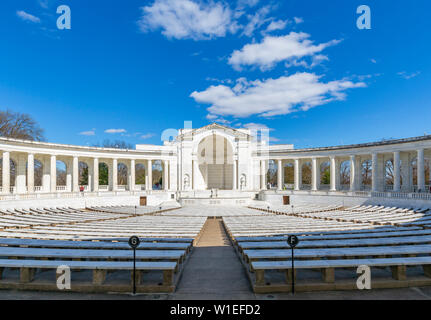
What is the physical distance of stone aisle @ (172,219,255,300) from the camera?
744 centimetres

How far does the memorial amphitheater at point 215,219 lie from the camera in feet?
25.8

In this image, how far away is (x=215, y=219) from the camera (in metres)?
26.7

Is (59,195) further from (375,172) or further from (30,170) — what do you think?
(375,172)

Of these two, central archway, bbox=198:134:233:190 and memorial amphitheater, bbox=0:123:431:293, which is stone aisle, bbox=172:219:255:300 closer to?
memorial amphitheater, bbox=0:123:431:293

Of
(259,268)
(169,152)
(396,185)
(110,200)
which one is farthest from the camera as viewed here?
(169,152)

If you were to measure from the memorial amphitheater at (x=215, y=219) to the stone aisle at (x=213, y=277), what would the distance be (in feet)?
0.25

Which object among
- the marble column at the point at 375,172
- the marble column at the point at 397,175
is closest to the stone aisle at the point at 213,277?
the marble column at the point at 397,175

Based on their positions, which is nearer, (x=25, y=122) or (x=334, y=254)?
(x=334, y=254)

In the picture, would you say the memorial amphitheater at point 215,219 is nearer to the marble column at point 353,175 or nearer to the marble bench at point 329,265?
the marble bench at point 329,265

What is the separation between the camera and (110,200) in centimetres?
4212

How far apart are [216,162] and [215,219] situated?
1305 inches
